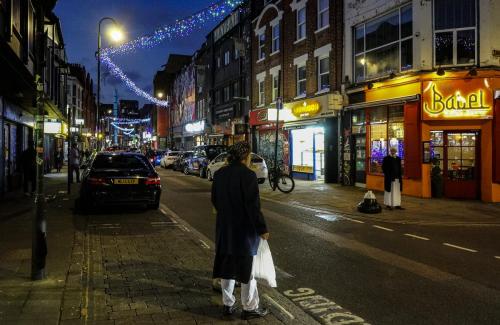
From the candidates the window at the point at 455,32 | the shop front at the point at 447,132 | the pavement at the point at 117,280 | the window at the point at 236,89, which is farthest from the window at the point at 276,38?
the pavement at the point at 117,280

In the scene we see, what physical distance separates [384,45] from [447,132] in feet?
13.9

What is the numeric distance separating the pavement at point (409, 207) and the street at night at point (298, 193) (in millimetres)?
96

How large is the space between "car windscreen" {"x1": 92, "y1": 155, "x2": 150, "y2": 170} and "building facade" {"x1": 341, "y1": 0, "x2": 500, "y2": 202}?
9.06 metres

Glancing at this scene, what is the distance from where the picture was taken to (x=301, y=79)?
24797mm

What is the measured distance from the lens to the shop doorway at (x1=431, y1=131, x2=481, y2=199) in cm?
1596

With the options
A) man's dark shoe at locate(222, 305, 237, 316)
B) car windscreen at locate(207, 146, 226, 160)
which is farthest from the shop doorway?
car windscreen at locate(207, 146, 226, 160)

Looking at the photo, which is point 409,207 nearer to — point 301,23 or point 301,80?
point 301,80

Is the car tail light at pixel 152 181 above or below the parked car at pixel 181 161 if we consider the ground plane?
below

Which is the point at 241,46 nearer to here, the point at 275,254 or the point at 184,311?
the point at 275,254

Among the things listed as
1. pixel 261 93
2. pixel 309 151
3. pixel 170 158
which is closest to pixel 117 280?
pixel 309 151

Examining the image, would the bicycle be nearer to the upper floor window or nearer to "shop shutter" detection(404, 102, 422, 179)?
"shop shutter" detection(404, 102, 422, 179)

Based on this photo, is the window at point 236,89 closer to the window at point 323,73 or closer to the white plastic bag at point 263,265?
the window at point 323,73

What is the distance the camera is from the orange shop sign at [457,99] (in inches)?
607

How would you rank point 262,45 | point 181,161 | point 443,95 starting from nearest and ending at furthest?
point 443,95 → point 262,45 → point 181,161
